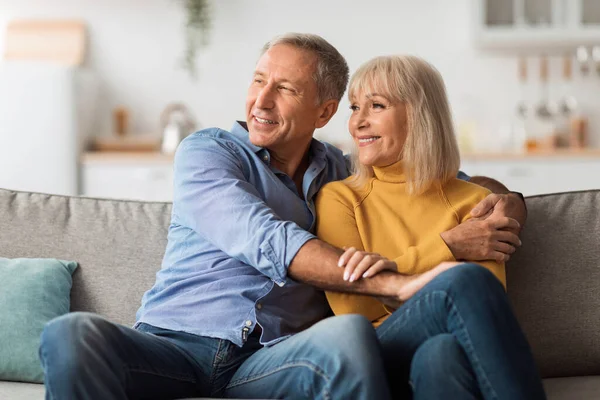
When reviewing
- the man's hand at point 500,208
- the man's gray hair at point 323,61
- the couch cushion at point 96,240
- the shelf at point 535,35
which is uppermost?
the shelf at point 535,35

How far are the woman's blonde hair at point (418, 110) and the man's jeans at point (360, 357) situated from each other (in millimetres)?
455

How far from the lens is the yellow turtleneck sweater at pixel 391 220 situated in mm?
2119

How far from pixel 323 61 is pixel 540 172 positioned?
3.04 m

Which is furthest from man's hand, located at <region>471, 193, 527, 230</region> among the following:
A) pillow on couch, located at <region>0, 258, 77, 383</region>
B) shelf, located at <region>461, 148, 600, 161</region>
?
shelf, located at <region>461, 148, 600, 161</region>

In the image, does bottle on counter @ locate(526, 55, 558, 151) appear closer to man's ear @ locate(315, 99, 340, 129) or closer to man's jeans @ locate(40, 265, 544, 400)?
man's ear @ locate(315, 99, 340, 129)

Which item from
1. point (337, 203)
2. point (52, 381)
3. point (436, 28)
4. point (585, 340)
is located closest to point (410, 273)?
point (337, 203)

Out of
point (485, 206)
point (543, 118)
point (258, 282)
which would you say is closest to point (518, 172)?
point (543, 118)

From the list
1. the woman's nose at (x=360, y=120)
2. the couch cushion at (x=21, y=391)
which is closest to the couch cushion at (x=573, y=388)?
the woman's nose at (x=360, y=120)

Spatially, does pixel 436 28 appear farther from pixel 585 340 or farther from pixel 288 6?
pixel 585 340

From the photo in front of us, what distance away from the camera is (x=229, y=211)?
2.06 metres

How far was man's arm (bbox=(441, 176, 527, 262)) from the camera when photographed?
2.13 meters

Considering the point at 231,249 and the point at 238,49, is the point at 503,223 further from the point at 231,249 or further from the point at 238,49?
the point at 238,49

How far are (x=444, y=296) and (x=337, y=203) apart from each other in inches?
19.7

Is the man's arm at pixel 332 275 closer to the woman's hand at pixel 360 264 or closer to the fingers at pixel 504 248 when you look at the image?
the woman's hand at pixel 360 264
